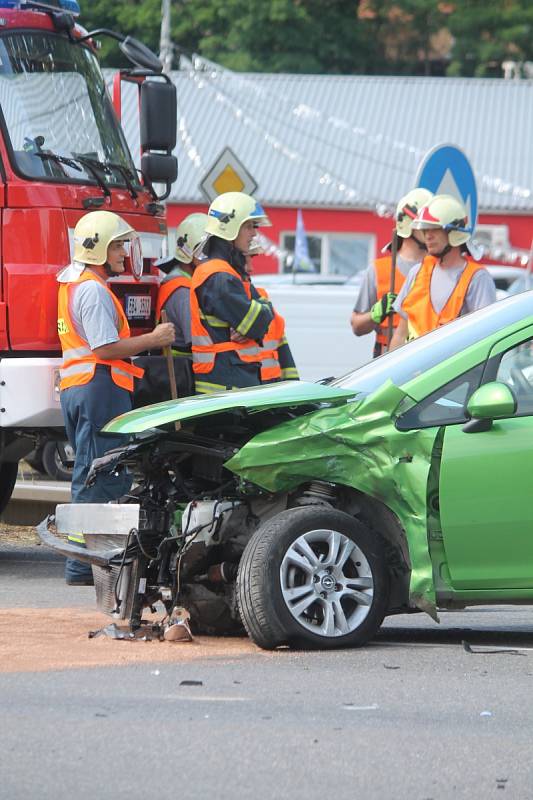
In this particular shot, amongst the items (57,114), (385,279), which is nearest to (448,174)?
(385,279)

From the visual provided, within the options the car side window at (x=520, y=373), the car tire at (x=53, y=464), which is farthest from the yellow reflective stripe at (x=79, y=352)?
the car tire at (x=53, y=464)

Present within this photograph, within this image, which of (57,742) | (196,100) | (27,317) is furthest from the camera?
(196,100)

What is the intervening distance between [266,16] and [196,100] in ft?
31.1

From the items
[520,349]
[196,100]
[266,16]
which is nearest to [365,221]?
[196,100]

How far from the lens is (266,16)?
55.4 meters

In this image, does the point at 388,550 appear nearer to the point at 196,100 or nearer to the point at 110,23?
the point at 196,100

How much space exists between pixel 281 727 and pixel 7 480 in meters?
6.30

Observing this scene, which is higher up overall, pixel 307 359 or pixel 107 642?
pixel 107 642

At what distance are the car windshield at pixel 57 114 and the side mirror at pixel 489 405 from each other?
3672 millimetres

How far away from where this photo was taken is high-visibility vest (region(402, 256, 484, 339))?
389 inches

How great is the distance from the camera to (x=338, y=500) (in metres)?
7.48

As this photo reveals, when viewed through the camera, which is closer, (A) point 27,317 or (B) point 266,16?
(A) point 27,317

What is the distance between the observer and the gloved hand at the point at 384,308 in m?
10.8

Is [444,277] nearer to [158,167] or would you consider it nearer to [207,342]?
[207,342]
